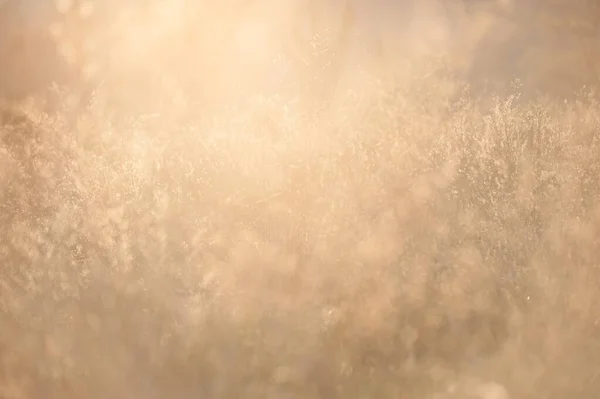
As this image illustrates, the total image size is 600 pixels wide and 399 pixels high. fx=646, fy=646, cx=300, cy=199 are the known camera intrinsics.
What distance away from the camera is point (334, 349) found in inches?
55.1

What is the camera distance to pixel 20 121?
1520mm

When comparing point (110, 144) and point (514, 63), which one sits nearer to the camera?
point (514, 63)

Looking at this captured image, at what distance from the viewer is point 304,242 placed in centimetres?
141

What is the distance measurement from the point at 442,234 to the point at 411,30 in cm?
44

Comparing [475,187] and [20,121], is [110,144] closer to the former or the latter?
[20,121]

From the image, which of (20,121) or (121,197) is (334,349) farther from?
(20,121)

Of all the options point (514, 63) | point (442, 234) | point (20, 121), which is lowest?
point (442, 234)

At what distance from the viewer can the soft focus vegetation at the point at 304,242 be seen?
1.35 meters

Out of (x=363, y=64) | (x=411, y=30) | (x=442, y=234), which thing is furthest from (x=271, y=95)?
(x=442, y=234)

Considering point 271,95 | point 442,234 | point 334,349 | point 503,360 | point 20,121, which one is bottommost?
point 503,360

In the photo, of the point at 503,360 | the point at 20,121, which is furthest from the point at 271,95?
the point at 503,360

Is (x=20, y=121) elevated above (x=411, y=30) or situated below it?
above

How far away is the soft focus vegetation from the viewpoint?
135 centimetres

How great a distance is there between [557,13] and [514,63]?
14 cm
